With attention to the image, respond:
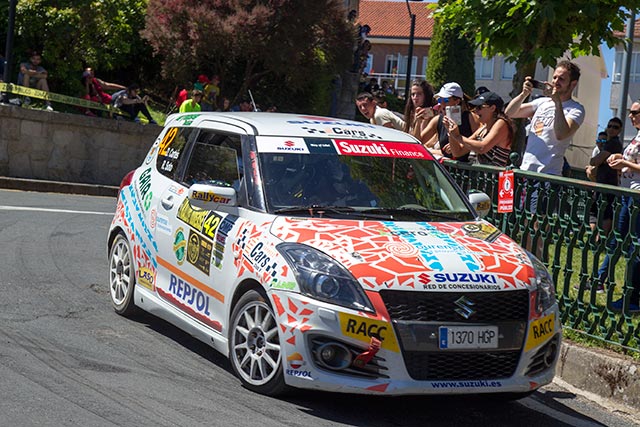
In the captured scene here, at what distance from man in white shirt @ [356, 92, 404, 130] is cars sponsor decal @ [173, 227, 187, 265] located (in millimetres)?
4362

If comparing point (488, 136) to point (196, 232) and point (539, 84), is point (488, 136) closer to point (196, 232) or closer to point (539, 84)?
point (539, 84)

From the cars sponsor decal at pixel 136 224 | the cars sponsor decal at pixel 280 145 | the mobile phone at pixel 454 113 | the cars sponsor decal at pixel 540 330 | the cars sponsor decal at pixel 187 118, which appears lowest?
the cars sponsor decal at pixel 540 330

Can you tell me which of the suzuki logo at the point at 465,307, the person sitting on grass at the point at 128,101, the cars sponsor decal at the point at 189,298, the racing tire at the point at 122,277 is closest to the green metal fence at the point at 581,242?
the suzuki logo at the point at 465,307

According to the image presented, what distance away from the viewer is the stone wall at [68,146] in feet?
72.6

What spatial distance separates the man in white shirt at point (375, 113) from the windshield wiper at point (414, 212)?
14.0 feet

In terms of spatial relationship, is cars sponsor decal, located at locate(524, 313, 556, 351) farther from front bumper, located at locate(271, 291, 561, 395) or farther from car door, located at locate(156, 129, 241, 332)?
car door, located at locate(156, 129, 241, 332)

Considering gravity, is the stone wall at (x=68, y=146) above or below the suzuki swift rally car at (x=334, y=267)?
below

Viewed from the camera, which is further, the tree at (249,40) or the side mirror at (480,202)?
the tree at (249,40)

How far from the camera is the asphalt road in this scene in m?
6.00

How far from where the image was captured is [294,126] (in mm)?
7930

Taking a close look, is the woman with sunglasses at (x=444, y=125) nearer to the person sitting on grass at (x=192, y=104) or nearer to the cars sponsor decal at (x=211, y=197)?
the cars sponsor decal at (x=211, y=197)

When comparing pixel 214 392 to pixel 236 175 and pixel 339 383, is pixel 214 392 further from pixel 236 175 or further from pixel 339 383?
pixel 236 175

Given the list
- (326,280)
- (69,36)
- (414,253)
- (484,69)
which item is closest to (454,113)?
(414,253)

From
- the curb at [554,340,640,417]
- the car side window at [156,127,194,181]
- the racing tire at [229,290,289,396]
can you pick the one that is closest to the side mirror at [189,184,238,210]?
the racing tire at [229,290,289,396]
